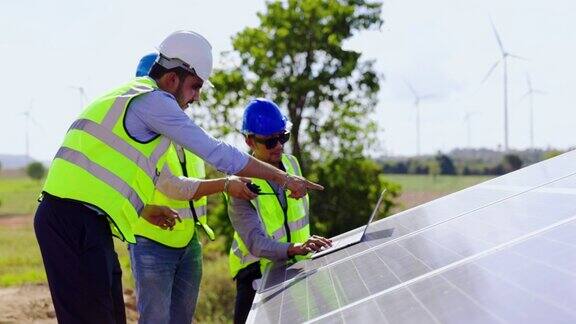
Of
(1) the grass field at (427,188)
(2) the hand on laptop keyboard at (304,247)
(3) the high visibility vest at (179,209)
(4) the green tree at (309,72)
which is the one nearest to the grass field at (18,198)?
(1) the grass field at (427,188)

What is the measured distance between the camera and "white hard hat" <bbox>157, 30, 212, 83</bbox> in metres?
4.07

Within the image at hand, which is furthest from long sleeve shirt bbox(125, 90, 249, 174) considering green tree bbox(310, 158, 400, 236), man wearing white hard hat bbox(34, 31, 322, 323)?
green tree bbox(310, 158, 400, 236)

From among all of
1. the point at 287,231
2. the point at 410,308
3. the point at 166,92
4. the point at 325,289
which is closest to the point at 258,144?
the point at 287,231

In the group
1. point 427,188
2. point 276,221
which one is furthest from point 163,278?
point 427,188

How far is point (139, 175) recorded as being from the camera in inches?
151

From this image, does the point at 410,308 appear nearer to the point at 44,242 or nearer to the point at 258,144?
the point at 44,242

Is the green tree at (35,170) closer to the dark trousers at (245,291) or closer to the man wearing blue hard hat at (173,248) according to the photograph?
the man wearing blue hard hat at (173,248)

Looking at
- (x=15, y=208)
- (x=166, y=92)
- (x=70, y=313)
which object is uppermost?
(x=166, y=92)

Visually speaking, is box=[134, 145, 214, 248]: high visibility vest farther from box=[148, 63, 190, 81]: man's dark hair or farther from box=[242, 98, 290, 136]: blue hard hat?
box=[148, 63, 190, 81]: man's dark hair

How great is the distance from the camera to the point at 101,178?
375 centimetres

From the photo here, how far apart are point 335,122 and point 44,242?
16.7 m

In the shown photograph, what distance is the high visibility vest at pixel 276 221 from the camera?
465 cm

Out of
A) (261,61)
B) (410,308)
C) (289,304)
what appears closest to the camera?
(410,308)

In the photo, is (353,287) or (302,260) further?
(302,260)
